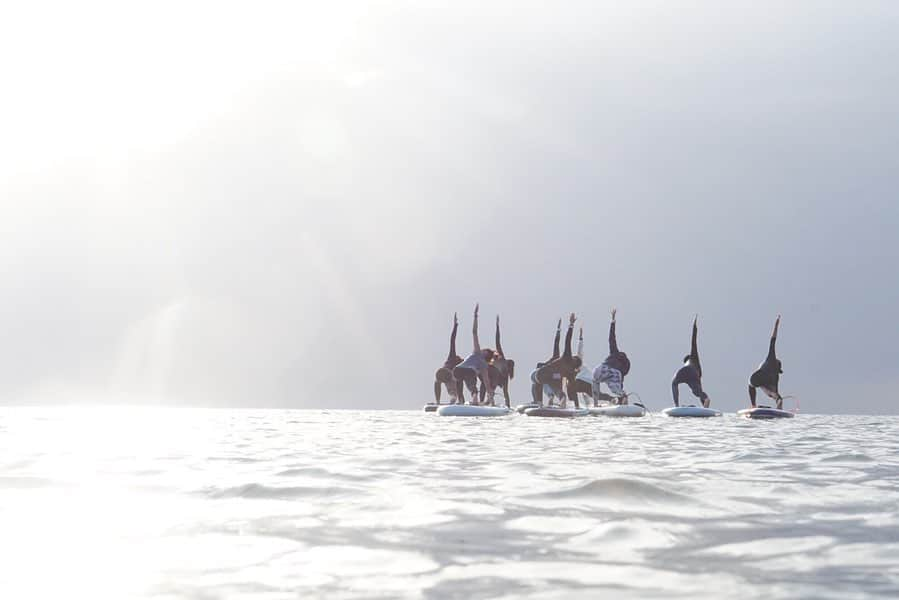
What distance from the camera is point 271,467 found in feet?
49.1

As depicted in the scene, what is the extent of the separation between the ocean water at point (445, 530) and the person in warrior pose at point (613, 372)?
189 feet

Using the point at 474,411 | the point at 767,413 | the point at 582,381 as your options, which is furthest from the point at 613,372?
the point at 474,411

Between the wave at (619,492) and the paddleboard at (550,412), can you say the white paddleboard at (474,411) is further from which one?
the wave at (619,492)

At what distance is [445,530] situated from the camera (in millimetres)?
8336

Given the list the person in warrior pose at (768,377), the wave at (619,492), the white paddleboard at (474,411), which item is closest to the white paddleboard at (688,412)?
the person in warrior pose at (768,377)

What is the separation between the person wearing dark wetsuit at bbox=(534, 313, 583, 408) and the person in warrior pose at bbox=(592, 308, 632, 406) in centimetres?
200

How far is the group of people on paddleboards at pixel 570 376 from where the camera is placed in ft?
229

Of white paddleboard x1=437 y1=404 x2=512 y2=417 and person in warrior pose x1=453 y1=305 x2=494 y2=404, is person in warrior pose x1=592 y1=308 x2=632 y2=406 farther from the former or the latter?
white paddleboard x1=437 y1=404 x2=512 y2=417

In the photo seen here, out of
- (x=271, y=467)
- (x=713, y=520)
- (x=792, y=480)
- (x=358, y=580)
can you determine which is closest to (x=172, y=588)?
(x=358, y=580)

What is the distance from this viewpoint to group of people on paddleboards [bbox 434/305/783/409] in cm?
6994

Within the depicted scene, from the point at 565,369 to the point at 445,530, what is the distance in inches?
2498

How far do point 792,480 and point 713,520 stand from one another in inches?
193

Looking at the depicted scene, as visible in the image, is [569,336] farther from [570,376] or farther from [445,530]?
[445,530]

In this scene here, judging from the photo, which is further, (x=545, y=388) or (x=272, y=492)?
(x=545, y=388)
